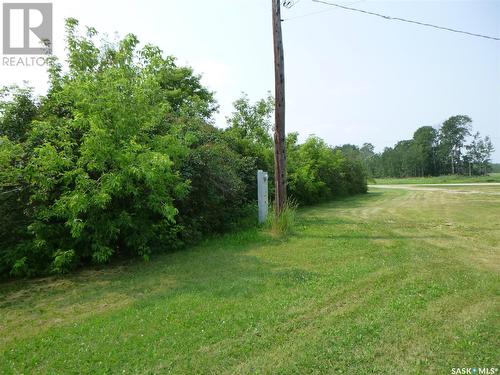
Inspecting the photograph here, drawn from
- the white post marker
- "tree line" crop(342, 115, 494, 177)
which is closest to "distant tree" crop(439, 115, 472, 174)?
"tree line" crop(342, 115, 494, 177)

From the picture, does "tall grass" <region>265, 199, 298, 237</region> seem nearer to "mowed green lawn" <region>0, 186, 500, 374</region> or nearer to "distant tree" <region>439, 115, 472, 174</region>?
"mowed green lawn" <region>0, 186, 500, 374</region>

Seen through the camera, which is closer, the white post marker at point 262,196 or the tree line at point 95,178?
the tree line at point 95,178

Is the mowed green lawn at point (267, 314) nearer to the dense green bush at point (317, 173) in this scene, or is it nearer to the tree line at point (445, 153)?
the dense green bush at point (317, 173)

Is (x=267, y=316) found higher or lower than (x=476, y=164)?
lower

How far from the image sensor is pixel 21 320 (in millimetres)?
3400

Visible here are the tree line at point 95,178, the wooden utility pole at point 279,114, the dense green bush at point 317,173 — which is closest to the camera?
the tree line at point 95,178

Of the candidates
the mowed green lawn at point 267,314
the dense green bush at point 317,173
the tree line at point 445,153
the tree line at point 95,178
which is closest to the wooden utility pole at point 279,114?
the tree line at point 95,178

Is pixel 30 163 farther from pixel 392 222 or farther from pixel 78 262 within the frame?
pixel 392 222

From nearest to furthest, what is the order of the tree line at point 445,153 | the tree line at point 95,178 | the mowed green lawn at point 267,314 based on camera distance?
1. the mowed green lawn at point 267,314
2. the tree line at point 95,178
3. the tree line at point 445,153

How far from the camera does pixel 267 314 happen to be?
333cm

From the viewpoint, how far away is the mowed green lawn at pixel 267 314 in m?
2.51

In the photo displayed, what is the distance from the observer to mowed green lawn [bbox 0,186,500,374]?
8.24 feet

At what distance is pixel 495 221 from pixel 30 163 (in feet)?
35.2

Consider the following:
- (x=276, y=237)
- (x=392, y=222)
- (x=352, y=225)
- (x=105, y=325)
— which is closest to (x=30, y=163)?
(x=105, y=325)
